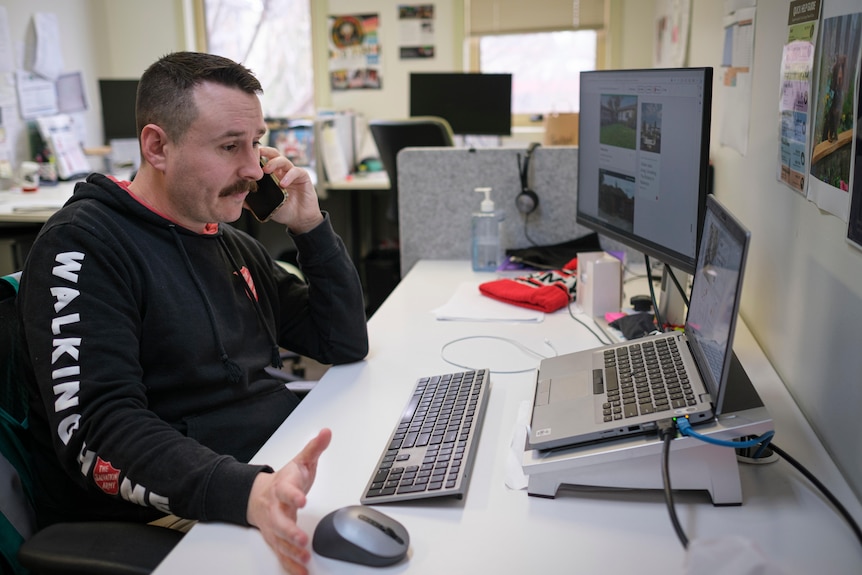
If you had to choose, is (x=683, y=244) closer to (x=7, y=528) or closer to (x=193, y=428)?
(x=193, y=428)

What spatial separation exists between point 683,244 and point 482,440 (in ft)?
1.45

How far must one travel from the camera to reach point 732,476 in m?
0.81

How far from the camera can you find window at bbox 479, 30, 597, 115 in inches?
164

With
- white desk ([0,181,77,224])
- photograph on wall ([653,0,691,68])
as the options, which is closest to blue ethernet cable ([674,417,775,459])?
photograph on wall ([653,0,691,68])

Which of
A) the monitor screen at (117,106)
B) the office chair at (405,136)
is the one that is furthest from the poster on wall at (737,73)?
the monitor screen at (117,106)

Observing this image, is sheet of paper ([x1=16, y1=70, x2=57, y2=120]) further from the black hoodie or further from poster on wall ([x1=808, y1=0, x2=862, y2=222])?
poster on wall ([x1=808, y1=0, x2=862, y2=222])

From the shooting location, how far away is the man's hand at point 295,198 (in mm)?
1286

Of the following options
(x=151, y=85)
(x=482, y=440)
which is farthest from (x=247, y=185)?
(x=482, y=440)

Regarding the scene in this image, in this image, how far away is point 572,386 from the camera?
0.98m

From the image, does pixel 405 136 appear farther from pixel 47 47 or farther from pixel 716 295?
pixel 716 295

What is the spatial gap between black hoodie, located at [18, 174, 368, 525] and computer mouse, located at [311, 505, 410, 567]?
0.35ft

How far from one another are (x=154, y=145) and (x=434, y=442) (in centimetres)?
54

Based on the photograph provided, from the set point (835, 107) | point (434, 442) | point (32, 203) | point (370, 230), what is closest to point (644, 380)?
point (434, 442)

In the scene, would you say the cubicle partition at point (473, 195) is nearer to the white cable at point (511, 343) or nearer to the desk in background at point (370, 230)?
the white cable at point (511, 343)
